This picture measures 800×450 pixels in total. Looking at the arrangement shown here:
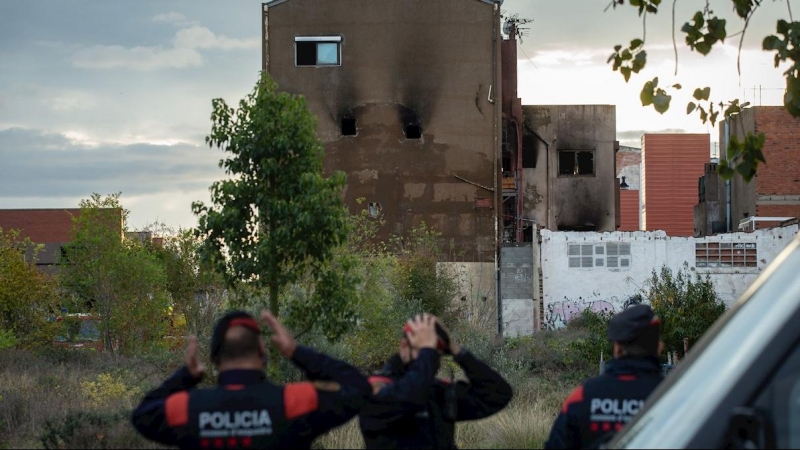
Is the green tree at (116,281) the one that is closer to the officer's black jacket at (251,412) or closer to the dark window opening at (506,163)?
the dark window opening at (506,163)

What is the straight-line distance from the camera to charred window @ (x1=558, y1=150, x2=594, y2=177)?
52.2m

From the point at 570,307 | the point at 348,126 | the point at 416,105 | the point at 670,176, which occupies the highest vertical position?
the point at 416,105

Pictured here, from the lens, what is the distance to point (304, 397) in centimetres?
486

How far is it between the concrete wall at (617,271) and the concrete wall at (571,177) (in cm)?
718

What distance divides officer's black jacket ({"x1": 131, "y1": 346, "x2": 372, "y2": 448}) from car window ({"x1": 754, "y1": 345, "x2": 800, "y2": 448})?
2491mm

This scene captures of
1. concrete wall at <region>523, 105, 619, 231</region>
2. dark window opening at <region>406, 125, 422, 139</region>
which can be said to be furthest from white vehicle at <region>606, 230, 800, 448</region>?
concrete wall at <region>523, 105, 619, 231</region>

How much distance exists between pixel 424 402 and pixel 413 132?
3914cm

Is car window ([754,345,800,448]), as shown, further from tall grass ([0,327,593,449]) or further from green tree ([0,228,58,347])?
green tree ([0,228,58,347])

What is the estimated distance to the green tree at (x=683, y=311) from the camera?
1930cm

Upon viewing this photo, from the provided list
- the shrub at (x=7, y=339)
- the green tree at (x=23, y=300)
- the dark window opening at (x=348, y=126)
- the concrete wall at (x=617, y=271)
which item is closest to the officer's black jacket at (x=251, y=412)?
the shrub at (x=7, y=339)

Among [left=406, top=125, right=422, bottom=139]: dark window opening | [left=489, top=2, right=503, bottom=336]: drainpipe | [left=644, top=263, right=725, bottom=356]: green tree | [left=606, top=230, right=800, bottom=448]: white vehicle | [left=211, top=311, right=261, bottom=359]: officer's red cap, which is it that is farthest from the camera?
[left=406, top=125, right=422, bottom=139]: dark window opening

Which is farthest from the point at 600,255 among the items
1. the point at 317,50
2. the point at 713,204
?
the point at 317,50

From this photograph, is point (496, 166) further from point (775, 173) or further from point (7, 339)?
point (7, 339)

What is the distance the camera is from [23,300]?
27625mm
